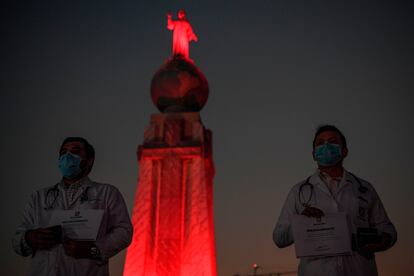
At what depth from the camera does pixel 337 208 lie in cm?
548

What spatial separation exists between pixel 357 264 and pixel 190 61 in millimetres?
13755

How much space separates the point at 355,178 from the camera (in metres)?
5.83

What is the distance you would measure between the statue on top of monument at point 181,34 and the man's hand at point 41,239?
13.5m

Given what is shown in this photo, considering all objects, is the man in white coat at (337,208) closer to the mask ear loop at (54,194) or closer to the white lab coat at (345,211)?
the white lab coat at (345,211)

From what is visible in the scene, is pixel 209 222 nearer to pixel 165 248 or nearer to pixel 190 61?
pixel 165 248

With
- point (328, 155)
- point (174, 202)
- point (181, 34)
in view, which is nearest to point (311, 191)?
point (328, 155)

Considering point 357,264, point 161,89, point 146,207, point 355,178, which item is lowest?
point 357,264

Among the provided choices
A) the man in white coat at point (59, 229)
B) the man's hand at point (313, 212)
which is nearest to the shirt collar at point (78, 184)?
the man in white coat at point (59, 229)

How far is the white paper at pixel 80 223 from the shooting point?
215 inches

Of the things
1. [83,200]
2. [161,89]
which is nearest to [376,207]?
[83,200]

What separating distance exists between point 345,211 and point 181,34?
14249 millimetres

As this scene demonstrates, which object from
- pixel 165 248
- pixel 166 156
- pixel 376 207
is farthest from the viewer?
pixel 166 156

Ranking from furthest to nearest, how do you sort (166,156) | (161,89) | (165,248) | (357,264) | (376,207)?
(161,89) → (166,156) → (165,248) → (376,207) → (357,264)

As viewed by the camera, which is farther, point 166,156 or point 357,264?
point 166,156
